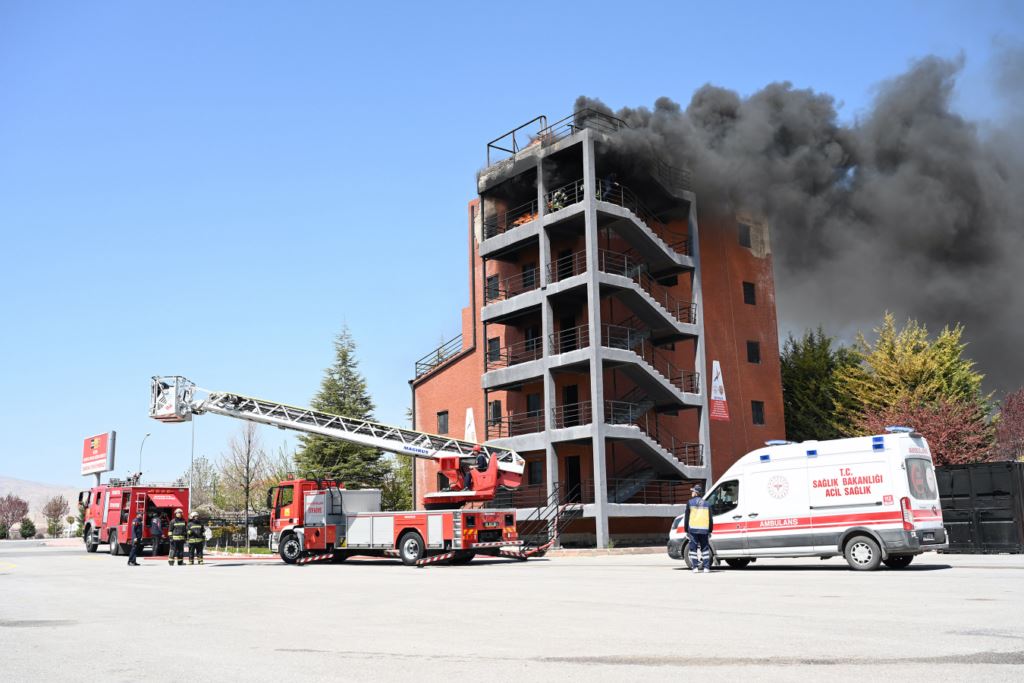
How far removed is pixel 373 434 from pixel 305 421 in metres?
2.08

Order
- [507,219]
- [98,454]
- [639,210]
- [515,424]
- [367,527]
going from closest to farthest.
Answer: [367,527]
[639,210]
[515,424]
[507,219]
[98,454]

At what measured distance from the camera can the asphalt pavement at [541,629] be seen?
6746mm

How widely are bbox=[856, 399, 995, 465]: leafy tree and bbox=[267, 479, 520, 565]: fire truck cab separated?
59.5 ft

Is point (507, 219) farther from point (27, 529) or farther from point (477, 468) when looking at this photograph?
point (27, 529)

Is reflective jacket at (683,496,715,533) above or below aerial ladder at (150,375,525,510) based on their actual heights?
below

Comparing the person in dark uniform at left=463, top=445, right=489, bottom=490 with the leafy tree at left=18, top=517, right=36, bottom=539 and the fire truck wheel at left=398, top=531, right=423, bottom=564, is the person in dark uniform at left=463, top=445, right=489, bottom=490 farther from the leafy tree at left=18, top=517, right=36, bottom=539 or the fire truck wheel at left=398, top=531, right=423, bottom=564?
the leafy tree at left=18, top=517, right=36, bottom=539

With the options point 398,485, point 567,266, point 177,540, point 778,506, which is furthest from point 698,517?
point 398,485

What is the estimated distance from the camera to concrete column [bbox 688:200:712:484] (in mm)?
36219

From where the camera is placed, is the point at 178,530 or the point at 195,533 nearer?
the point at 178,530

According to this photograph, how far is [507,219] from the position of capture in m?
40.0

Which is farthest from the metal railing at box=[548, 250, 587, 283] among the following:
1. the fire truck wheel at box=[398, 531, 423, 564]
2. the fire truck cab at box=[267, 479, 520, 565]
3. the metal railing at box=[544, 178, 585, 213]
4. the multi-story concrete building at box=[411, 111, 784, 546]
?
the fire truck wheel at box=[398, 531, 423, 564]

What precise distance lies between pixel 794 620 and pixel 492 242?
30.4m

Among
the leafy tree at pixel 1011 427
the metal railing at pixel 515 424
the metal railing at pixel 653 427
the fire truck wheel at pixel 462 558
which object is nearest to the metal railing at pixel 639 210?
the metal railing at pixel 653 427

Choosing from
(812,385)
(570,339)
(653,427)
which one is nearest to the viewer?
(653,427)
